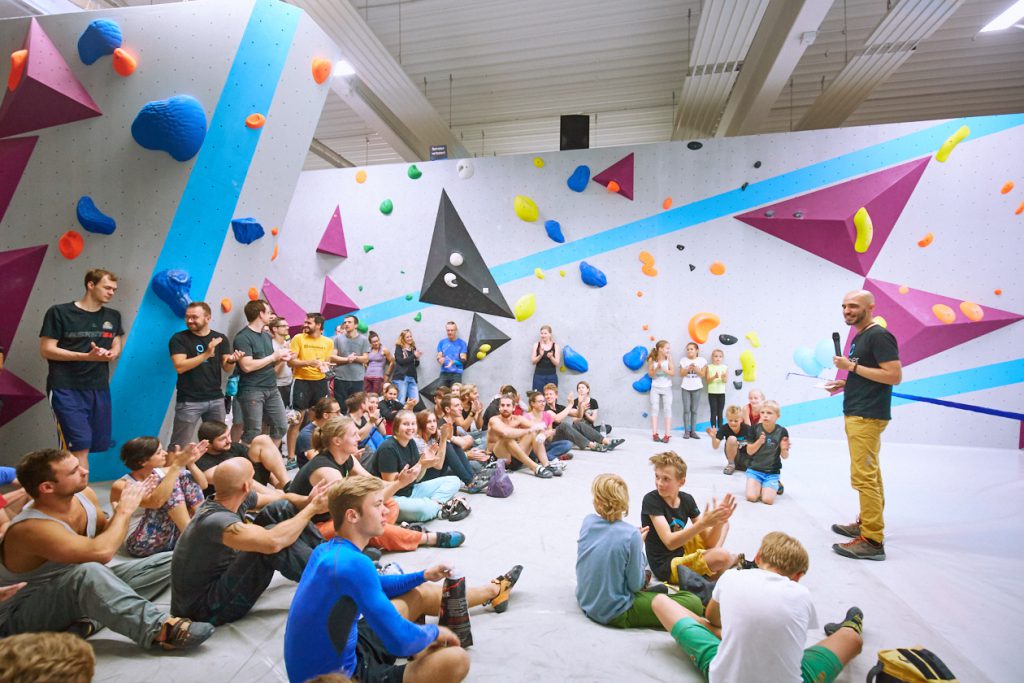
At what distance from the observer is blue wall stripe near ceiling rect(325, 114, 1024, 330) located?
6445mm

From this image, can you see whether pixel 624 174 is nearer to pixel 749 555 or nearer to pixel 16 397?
pixel 749 555

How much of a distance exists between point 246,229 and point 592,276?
439 cm

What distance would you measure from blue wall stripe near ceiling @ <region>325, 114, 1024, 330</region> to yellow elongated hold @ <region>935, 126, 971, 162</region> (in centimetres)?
5

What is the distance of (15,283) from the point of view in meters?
4.26

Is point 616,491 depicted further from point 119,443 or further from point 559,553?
point 119,443

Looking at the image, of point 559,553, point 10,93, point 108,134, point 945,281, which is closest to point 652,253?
point 945,281

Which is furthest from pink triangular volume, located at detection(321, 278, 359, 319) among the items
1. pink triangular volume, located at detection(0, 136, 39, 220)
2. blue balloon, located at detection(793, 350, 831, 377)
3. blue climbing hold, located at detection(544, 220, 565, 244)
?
blue balloon, located at detection(793, 350, 831, 377)

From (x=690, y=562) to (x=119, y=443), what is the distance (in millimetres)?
4253

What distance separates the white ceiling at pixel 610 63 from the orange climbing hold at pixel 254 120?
7.48 ft

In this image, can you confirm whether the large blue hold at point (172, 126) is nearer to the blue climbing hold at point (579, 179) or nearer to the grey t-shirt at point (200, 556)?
the grey t-shirt at point (200, 556)

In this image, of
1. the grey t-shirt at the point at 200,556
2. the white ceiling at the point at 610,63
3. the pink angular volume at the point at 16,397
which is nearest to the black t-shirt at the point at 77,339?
the pink angular volume at the point at 16,397

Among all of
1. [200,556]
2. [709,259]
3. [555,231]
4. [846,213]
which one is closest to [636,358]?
[709,259]

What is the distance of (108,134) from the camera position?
4.27m

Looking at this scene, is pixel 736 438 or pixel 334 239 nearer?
pixel 736 438
